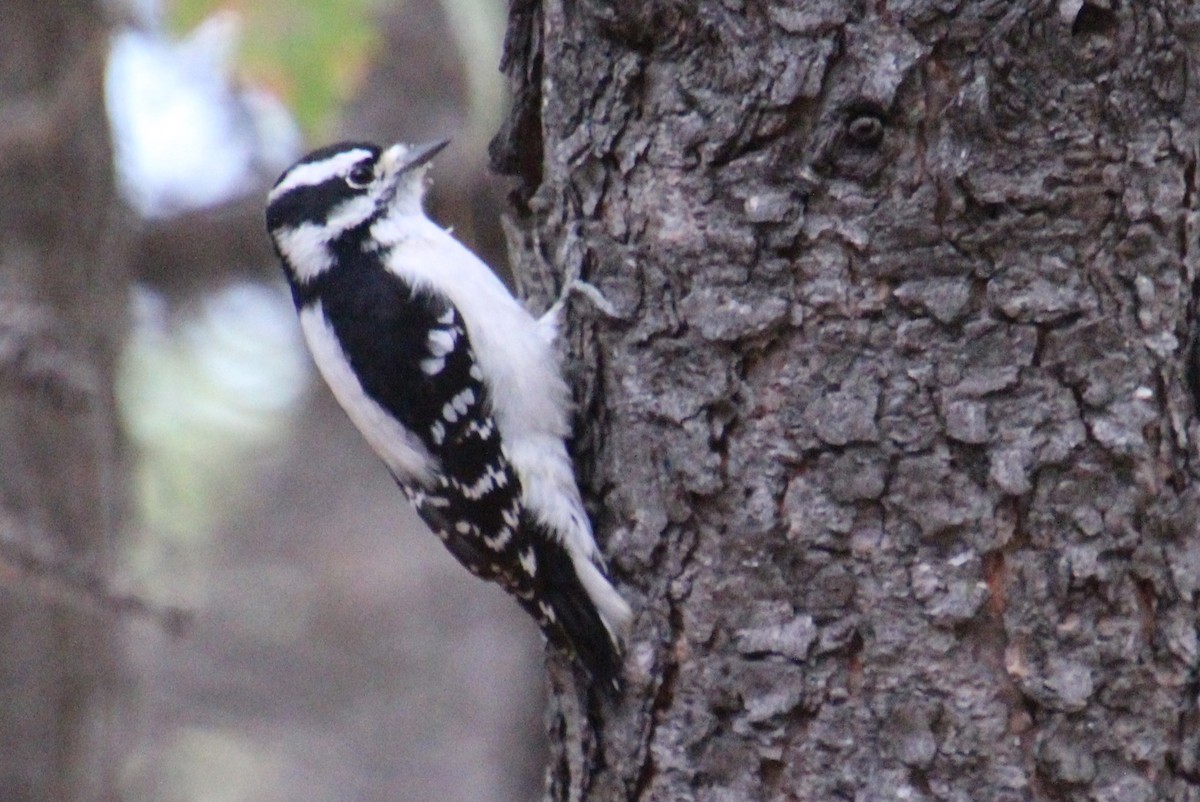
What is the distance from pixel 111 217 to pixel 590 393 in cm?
300

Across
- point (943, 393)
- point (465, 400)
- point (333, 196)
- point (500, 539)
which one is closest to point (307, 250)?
point (333, 196)

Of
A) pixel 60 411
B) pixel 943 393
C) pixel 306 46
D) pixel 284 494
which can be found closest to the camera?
pixel 943 393

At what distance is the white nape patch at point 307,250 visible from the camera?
420 cm

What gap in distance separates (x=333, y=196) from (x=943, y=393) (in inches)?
80.1

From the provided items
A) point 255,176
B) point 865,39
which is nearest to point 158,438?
point 255,176

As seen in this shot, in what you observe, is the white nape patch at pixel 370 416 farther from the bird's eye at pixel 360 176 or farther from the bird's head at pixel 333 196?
the bird's eye at pixel 360 176

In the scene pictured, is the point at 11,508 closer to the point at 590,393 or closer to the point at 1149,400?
the point at 590,393

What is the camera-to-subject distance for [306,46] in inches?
195

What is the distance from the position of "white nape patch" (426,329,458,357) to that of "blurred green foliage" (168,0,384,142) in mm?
1294

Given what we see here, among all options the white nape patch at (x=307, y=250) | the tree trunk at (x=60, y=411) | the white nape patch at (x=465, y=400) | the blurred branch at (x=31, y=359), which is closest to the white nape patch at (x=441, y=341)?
the white nape patch at (x=465, y=400)

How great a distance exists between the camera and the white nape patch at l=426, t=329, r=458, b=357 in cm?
390

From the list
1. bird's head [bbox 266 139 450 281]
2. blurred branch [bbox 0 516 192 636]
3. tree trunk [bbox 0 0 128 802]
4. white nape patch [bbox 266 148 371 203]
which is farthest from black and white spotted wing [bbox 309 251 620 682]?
tree trunk [bbox 0 0 128 802]

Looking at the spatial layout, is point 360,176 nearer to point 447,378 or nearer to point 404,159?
point 404,159

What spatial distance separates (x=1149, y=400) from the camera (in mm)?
2787
